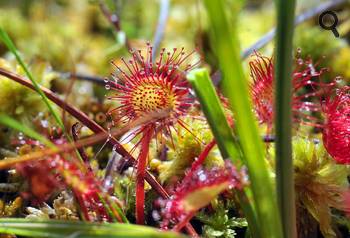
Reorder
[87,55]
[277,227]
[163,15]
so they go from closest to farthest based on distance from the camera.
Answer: [277,227], [163,15], [87,55]

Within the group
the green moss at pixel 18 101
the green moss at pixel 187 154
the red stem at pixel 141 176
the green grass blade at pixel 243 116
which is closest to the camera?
the green grass blade at pixel 243 116

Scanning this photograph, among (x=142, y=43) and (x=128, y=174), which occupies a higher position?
(x=142, y=43)

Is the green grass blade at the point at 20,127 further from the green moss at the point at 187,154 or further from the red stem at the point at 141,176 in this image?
the green moss at the point at 187,154

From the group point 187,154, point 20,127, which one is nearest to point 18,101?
point 187,154

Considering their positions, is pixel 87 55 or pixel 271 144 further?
pixel 87 55

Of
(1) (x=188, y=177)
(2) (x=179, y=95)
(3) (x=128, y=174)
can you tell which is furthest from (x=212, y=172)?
(3) (x=128, y=174)

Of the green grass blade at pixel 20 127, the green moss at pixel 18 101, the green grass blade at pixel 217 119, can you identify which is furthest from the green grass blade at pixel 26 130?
the green moss at pixel 18 101

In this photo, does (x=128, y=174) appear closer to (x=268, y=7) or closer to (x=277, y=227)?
(x=277, y=227)

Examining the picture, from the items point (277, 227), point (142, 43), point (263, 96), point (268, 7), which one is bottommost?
point (277, 227)
